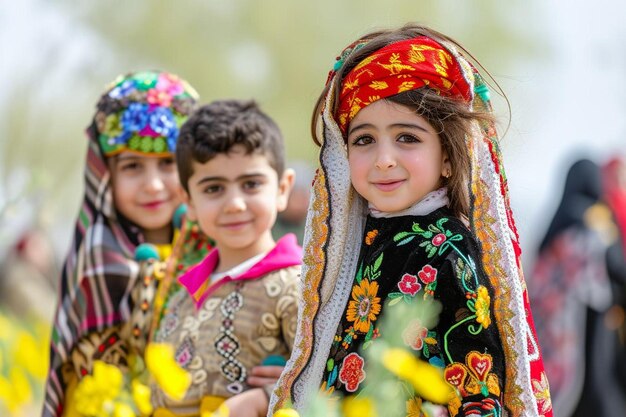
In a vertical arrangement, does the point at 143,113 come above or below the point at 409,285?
above

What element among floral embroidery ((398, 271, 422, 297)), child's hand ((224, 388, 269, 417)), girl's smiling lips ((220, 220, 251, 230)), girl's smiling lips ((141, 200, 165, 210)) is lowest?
child's hand ((224, 388, 269, 417))

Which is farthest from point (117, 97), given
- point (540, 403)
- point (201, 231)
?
point (540, 403)

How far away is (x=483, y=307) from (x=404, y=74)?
2.07ft

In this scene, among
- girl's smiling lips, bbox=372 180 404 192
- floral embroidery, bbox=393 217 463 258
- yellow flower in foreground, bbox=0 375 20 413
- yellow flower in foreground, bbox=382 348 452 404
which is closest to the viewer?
yellow flower in foreground, bbox=382 348 452 404

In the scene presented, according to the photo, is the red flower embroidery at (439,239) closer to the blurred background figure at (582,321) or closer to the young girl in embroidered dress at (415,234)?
the young girl in embroidered dress at (415,234)

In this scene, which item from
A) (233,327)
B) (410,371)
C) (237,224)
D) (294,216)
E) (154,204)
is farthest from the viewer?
(294,216)

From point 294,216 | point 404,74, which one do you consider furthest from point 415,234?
point 294,216

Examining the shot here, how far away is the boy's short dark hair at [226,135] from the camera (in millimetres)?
3818

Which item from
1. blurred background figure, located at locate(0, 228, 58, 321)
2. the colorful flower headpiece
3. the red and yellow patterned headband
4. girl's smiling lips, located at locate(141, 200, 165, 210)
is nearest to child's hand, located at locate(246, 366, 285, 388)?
the red and yellow patterned headband

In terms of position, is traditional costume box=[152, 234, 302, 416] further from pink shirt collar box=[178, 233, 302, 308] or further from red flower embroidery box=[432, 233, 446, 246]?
red flower embroidery box=[432, 233, 446, 246]

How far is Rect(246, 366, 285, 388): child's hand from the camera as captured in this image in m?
3.55

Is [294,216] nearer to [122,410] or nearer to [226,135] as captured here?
[226,135]

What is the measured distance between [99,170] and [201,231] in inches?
16.6

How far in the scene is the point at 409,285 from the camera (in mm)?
2988
